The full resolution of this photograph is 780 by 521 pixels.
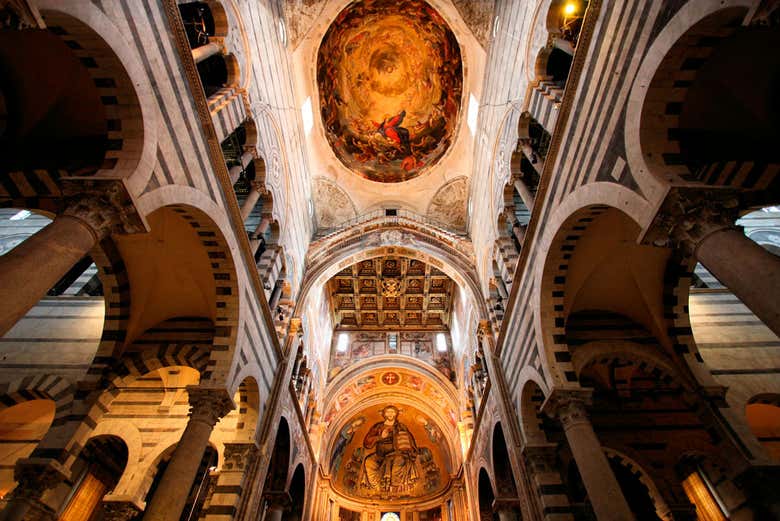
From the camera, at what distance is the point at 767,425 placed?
344 inches

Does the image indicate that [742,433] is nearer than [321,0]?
Yes

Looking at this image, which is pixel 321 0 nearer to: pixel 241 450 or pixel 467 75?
pixel 467 75

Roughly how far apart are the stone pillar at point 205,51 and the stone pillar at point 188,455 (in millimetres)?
5769

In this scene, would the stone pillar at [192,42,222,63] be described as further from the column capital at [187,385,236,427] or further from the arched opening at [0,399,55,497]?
the arched opening at [0,399,55,497]

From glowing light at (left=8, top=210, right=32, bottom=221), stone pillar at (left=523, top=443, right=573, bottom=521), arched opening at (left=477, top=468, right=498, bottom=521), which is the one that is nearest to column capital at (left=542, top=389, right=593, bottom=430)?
stone pillar at (left=523, top=443, right=573, bottom=521)

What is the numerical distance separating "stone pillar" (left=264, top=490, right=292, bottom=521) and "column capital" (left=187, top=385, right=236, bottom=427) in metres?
5.88

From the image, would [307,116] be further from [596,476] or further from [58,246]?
[596,476]

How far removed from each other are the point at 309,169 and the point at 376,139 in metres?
3.51

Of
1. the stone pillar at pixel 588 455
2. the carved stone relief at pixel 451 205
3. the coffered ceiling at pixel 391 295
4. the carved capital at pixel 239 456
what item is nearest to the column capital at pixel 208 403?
the carved capital at pixel 239 456

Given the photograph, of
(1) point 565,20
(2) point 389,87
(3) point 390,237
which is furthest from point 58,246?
(2) point 389,87

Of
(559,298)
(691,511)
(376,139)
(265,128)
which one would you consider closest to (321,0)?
(376,139)

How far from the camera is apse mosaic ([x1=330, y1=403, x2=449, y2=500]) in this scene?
1825 centimetres

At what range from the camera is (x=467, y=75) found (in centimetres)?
1324

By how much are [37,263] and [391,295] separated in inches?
613
